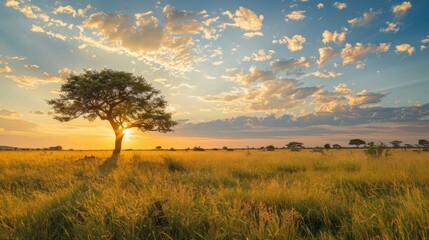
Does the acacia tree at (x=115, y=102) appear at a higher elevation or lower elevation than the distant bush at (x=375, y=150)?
higher

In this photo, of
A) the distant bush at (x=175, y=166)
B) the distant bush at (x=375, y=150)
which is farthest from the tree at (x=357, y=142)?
the distant bush at (x=175, y=166)

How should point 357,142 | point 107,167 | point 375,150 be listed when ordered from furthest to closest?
1. point 357,142
2. point 375,150
3. point 107,167

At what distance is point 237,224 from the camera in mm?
4648

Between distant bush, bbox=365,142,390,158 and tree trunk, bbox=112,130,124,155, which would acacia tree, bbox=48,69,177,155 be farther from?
distant bush, bbox=365,142,390,158

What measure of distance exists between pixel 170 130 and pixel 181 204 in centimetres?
2906

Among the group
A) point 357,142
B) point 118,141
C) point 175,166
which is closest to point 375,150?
point 175,166

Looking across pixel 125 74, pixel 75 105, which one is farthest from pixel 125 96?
pixel 75 105

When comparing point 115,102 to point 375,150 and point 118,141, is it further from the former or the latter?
point 375,150

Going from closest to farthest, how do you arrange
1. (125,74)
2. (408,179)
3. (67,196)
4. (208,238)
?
1. (208,238)
2. (67,196)
3. (408,179)
4. (125,74)

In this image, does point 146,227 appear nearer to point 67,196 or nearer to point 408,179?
point 67,196

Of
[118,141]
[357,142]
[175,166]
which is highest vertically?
[357,142]

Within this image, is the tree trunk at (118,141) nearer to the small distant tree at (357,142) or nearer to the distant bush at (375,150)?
the distant bush at (375,150)

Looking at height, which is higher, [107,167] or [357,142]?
[357,142]

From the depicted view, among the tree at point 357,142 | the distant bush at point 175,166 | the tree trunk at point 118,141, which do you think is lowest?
the distant bush at point 175,166
